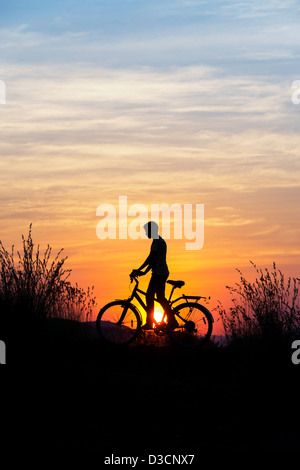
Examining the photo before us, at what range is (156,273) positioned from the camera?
1390cm

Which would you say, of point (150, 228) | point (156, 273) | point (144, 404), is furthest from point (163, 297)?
point (144, 404)

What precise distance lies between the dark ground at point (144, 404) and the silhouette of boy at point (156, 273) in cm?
216

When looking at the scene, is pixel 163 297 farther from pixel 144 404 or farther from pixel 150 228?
pixel 144 404

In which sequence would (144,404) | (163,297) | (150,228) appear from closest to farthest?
(144,404)
(150,228)
(163,297)

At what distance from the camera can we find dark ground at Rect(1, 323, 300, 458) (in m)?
8.03

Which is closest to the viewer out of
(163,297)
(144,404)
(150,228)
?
(144,404)

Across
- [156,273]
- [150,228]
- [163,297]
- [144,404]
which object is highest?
[150,228]

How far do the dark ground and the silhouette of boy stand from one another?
2.16 metres

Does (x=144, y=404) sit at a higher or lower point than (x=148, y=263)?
lower

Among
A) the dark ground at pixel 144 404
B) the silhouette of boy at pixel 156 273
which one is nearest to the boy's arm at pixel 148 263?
the silhouette of boy at pixel 156 273

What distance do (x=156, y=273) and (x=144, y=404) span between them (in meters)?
4.79

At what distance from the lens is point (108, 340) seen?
46.4 feet

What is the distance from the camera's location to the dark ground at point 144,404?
8.03 metres
